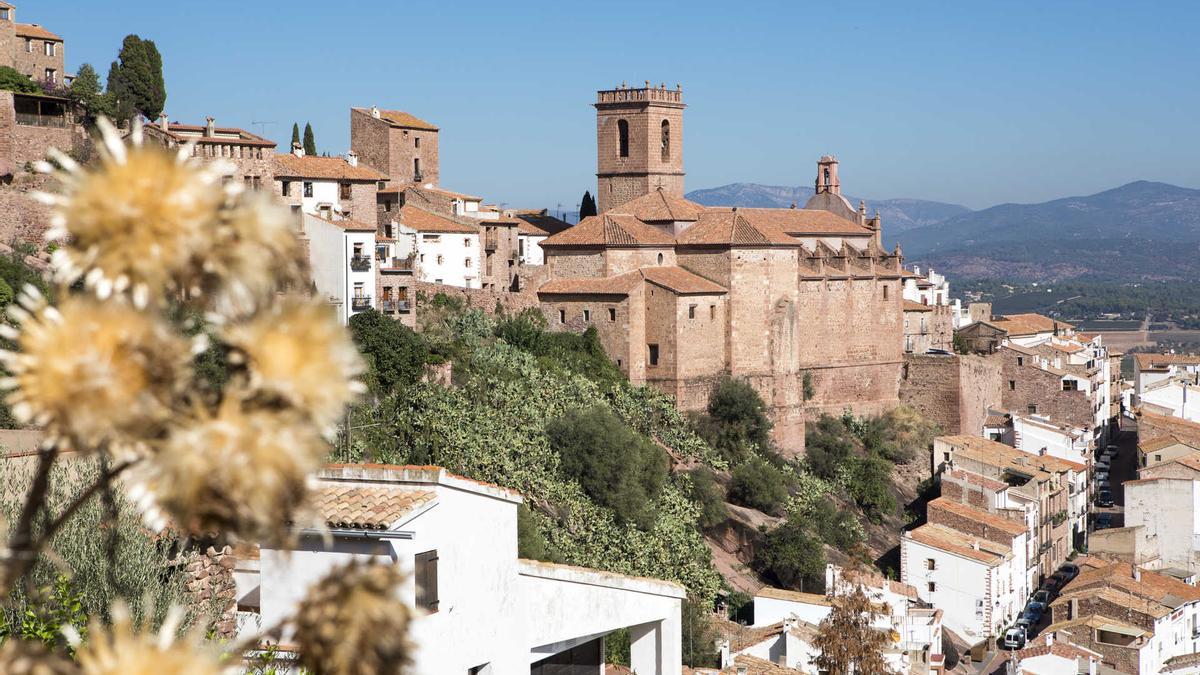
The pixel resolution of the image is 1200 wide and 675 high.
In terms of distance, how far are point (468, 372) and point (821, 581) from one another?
1117 cm

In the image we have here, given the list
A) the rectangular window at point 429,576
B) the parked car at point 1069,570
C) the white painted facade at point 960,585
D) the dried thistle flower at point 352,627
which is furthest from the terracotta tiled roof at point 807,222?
the dried thistle flower at point 352,627

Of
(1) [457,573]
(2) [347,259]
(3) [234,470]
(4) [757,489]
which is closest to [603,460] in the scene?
(2) [347,259]

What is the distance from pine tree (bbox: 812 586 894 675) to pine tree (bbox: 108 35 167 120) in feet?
104

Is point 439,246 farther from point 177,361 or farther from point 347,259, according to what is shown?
point 177,361

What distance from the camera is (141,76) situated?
43.8 metres

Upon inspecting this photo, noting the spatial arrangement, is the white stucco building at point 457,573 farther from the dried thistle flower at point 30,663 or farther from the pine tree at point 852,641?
the dried thistle flower at point 30,663

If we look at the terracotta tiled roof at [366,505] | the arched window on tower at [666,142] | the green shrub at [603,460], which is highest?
the arched window on tower at [666,142]

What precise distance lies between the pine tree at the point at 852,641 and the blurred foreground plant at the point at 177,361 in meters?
14.7

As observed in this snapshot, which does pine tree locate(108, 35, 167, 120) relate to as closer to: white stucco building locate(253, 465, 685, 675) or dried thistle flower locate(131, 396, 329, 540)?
white stucco building locate(253, 465, 685, 675)

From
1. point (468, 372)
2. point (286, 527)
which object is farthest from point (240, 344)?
point (468, 372)

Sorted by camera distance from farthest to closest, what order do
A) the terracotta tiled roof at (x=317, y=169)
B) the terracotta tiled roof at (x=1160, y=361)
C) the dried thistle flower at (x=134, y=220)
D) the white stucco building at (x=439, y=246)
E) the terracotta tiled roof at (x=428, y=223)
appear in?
the terracotta tiled roof at (x=1160, y=361)
the terracotta tiled roof at (x=428, y=223)
the white stucco building at (x=439, y=246)
the terracotta tiled roof at (x=317, y=169)
the dried thistle flower at (x=134, y=220)

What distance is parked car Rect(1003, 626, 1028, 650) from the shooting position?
129 feet

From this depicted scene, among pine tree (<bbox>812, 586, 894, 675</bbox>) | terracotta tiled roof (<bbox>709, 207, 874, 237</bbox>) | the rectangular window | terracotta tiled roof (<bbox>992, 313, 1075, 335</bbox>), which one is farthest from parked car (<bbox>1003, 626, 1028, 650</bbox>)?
terracotta tiled roof (<bbox>992, 313, 1075, 335</bbox>)

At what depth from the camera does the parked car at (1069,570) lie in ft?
159
